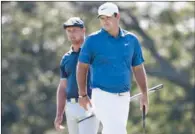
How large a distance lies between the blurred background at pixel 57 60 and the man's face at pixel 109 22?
2361cm

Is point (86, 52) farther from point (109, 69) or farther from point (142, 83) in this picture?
point (142, 83)

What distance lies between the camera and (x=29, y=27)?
112ft

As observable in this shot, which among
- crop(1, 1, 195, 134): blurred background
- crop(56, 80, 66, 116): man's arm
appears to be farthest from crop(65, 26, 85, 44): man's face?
crop(1, 1, 195, 134): blurred background

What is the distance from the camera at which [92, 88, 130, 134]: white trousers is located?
8.32 meters

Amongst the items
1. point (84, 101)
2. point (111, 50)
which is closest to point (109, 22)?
point (111, 50)

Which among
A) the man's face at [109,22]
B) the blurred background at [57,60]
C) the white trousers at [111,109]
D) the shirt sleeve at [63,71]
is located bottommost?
the blurred background at [57,60]

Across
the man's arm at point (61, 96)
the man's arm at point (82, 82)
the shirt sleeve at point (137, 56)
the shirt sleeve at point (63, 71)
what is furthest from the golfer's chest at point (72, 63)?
the shirt sleeve at point (137, 56)

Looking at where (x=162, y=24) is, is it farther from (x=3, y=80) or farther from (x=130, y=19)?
(x=3, y=80)

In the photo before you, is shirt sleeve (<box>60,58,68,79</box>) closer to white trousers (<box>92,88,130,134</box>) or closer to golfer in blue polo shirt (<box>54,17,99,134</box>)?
golfer in blue polo shirt (<box>54,17,99,134</box>)

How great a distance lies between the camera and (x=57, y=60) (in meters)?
34.1

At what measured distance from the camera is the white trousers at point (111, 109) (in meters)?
8.32

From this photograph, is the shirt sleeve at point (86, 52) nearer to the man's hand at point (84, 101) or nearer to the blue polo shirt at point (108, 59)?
the blue polo shirt at point (108, 59)

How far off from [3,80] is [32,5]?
12.2ft

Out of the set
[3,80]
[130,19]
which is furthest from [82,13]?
[3,80]
